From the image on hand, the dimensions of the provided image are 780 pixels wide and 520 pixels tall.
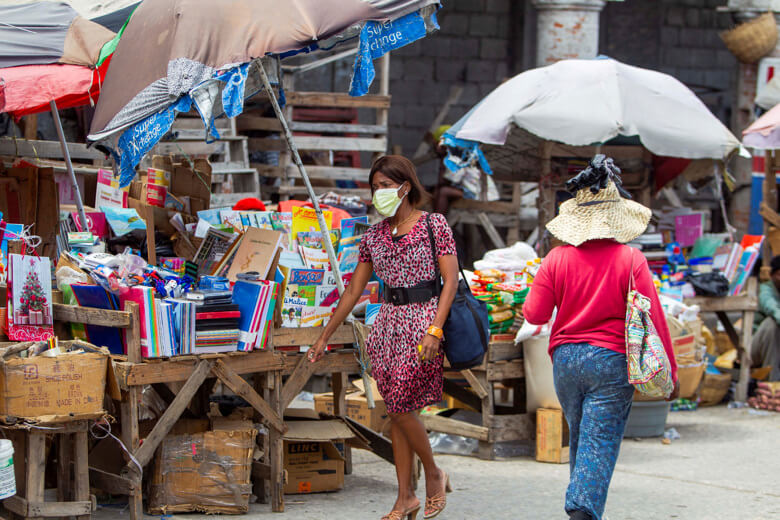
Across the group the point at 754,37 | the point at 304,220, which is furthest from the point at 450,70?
the point at 304,220

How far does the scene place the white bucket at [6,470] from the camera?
4551 millimetres

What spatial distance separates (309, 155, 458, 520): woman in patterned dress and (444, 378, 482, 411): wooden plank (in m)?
2.30

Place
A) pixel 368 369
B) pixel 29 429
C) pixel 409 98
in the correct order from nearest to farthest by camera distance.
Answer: pixel 29 429 → pixel 368 369 → pixel 409 98

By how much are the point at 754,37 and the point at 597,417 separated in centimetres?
910

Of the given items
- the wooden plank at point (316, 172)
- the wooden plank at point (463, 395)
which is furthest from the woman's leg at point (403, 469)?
the wooden plank at point (316, 172)

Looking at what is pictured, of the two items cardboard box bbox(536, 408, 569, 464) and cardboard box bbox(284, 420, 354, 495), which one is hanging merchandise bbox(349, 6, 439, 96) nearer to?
cardboard box bbox(284, 420, 354, 495)

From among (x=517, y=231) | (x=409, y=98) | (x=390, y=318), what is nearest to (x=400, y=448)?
(x=390, y=318)

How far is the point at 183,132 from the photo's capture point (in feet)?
31.5

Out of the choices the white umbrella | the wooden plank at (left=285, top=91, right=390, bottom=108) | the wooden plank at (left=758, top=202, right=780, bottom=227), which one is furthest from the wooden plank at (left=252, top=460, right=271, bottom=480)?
the wooden plank at (left=758, top=202, right=780, bottom=227)

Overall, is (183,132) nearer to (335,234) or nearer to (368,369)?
(335,234)

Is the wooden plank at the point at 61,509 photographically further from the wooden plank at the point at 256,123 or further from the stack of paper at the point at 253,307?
the wooden plank at the point at 256,123

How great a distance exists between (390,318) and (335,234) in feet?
4.25

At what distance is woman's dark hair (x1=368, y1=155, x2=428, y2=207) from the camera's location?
207 inches

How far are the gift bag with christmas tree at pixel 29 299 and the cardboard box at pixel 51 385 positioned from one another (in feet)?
1.73
